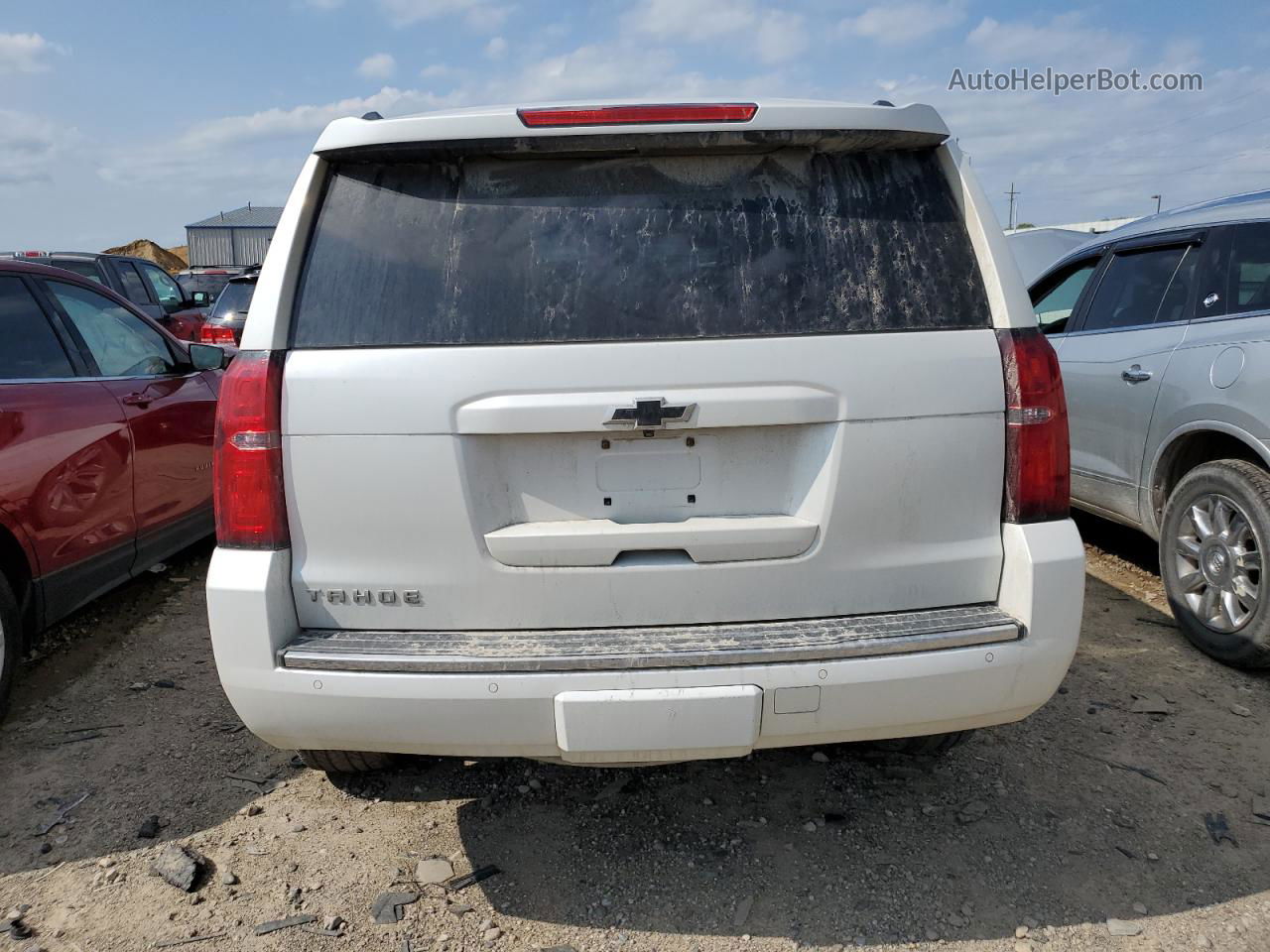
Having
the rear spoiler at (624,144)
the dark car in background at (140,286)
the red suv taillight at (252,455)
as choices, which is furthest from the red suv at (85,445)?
the dark car in background at (140,286)

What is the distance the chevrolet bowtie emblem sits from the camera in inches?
89.4

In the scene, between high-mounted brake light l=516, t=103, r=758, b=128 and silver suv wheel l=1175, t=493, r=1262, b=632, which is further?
silver suv wheel l=1175, t=493, r=1262, b=632

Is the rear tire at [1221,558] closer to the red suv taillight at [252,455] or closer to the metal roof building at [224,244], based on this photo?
the red suv taillight at [252,455]

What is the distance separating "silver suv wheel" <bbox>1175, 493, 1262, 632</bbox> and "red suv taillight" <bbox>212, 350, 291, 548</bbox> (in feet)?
12.3

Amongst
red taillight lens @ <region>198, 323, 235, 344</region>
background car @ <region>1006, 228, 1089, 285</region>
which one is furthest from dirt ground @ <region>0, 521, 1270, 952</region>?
background car @ <region>1006, 228, 1089, 285</region>

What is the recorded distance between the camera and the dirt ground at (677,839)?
2561 millimetres

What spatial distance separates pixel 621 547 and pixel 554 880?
3.60ft

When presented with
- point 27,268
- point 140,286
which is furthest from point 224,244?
point 27,268

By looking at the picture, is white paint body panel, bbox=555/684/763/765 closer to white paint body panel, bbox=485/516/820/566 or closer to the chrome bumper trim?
the chrome bumper trim

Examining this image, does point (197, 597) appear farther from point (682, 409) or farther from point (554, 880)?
point (682, 409)

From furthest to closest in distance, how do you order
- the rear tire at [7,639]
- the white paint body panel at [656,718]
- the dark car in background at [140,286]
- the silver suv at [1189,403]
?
the dark car in background at [140,286] < the silver suv at [1189,403] < the rear tire at [7,639] < the white paint body panel at [656,718]

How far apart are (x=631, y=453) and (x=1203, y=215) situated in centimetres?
387

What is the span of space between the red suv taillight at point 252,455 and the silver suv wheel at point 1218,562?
3756mm

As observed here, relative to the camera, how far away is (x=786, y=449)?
2355mm
